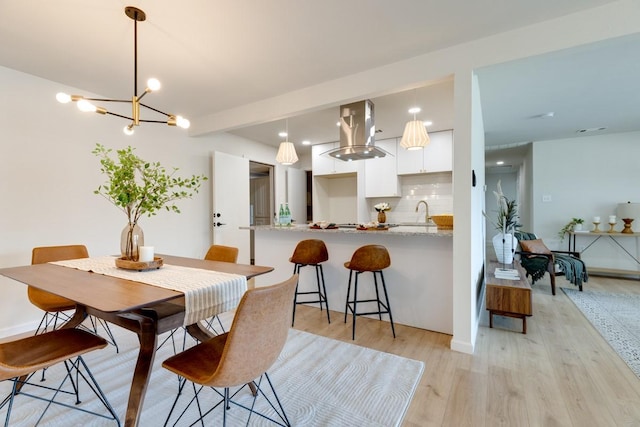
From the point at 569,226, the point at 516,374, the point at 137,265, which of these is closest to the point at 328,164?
the point at 137,265

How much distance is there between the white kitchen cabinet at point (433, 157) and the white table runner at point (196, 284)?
3844mm

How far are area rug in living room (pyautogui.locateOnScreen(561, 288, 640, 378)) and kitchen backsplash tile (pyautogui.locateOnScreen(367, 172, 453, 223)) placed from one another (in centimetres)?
204

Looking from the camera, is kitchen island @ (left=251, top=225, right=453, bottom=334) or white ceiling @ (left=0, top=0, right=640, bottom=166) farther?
kitchen island @ (left=251, top=225, right=453, bottom=334)

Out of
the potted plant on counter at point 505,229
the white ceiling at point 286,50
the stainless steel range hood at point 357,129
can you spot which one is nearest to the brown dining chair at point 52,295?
the white ceiling at point 286,50

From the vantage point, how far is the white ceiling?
188cm

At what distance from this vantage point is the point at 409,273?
2781 millimetres

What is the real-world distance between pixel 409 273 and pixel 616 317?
2237 millimetres

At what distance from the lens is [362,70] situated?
270 cm

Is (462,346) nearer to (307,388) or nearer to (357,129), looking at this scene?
(307,388)

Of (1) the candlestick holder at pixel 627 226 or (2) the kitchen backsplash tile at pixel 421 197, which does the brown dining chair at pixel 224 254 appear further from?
(1) the candlestick holder at pixel 627 226

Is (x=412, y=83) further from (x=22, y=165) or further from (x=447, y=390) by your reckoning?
(x=22, y=165)

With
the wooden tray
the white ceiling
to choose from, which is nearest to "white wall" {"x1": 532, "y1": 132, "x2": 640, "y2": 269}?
the white ceiling

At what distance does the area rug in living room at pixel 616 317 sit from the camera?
2.24 metres

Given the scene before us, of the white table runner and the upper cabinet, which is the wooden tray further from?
the upper cabinet
